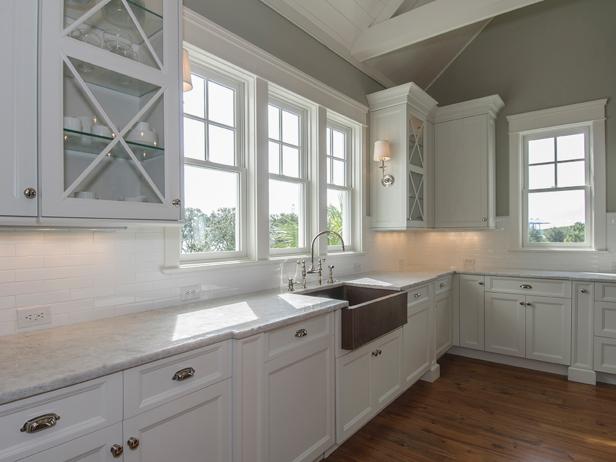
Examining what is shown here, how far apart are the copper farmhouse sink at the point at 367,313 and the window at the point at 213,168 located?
0.75 meters

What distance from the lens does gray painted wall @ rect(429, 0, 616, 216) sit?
3660mm

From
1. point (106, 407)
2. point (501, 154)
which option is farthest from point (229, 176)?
point (501, 154)

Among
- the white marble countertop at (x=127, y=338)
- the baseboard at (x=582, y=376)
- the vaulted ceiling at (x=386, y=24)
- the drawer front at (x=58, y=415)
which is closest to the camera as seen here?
the drawer front at (x=58, y=415)

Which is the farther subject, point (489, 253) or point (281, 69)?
point (489, 253)

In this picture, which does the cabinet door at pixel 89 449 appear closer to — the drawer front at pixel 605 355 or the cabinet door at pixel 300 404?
the cabinet door at pixel 300 404

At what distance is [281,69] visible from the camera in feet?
9.19

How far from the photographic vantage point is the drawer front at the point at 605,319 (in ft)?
10.3

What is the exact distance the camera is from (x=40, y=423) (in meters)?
1.02

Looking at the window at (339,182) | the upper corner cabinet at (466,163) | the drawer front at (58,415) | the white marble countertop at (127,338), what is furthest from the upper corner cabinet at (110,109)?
the upper corner cabinet at (466,163)

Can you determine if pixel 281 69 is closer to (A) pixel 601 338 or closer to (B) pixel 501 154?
(B) pixel 501 154

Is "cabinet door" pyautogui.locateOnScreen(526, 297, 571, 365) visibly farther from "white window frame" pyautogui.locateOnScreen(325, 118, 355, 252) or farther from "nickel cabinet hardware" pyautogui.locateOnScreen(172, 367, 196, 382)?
"nickel cabinet hardware" pyautogui.locateOnScreen(172, 367, 196, 382)

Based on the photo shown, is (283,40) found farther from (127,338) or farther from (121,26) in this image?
(127,338)

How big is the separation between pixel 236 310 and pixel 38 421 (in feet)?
3.29

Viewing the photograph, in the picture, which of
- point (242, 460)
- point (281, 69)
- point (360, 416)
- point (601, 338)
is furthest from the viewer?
point (601, 338)
